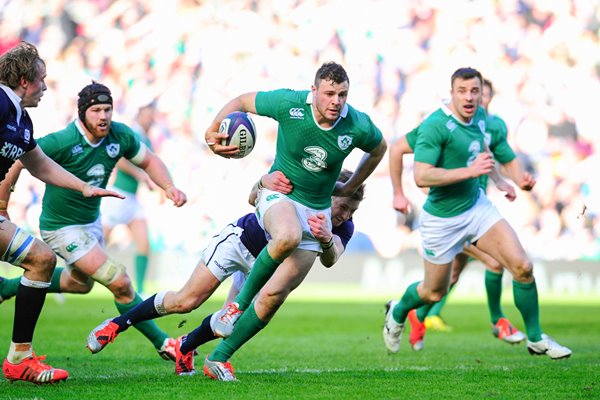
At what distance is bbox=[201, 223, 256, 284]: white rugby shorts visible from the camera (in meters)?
7.01

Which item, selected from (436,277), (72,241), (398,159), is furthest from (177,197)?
(436,277)

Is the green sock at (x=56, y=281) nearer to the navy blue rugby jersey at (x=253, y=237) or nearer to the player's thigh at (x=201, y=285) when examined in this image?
the player's thigh at (x=201, y=285)

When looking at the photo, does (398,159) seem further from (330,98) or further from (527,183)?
(330,98)

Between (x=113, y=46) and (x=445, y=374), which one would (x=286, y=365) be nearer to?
(x=445, y=374)

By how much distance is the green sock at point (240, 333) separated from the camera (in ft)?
22.0

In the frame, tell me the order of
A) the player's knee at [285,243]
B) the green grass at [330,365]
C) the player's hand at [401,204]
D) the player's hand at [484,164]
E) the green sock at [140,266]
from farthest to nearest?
1. the green sock at [140,266]
2. the player's hand at [401,204]
3. the player's hand at [484,164]
4. the player's knee at [285,243]
5. the green grass at [330,365]

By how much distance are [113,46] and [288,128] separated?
18633mm

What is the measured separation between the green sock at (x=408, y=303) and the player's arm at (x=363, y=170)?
202 centimetres

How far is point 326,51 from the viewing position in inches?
973

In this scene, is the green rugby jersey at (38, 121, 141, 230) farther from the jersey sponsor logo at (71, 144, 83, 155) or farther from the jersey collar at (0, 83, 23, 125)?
the jersey collar at (0, 83, 23, 125)

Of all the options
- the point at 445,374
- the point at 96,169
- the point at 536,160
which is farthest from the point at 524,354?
the point at 536,160

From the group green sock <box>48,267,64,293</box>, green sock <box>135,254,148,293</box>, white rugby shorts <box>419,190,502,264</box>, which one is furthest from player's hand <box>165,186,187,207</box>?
green sock <box>135,254,148,293</box>

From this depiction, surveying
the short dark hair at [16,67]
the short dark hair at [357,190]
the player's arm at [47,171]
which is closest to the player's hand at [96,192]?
the player's arm at [47,171]

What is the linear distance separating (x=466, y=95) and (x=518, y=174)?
1.01 m
